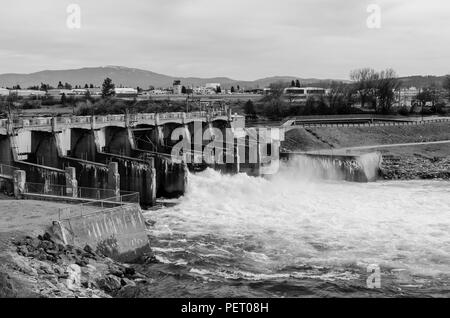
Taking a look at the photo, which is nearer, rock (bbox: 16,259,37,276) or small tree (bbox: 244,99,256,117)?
rock (bbox: 16,259,37,276)

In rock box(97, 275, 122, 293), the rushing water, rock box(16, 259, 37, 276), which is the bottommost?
the rushing water

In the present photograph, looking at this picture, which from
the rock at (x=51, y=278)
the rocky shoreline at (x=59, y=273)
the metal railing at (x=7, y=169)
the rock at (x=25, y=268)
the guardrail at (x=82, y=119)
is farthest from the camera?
the guardrail at (x=82, y=119)

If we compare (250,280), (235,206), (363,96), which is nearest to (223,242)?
(250,280)

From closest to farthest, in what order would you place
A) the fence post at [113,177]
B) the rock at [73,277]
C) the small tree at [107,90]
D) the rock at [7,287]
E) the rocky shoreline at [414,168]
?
the rock at [7,287] < the rock at [73,277] < the fence post at [113,177] < the rocky shoreline at [414,168] < the small tree at [107,90]

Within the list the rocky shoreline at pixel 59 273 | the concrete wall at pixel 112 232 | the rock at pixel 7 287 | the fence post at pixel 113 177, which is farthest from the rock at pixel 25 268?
the fence post at pixel 113 177

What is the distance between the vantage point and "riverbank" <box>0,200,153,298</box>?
20312mm

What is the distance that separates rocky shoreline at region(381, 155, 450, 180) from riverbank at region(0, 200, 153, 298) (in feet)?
144

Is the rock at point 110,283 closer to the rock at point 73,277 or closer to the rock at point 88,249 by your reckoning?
the rock at point 73,277

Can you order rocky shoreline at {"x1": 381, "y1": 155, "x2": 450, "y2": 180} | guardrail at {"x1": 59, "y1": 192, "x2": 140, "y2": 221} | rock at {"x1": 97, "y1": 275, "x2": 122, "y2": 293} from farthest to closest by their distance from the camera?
rocky shoreline at {"x1": 381, "y1": 155, "x2": 450, "y2": 180}, guardrail at {"x1": 59, "y1": 192, "x2": 140, "y2": 221}, rock at {"x1": 97, "y1": 275, "x2": 122, "y2": 293}

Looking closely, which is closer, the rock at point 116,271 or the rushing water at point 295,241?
the rock at point 116,271

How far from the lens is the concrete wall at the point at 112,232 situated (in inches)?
1041

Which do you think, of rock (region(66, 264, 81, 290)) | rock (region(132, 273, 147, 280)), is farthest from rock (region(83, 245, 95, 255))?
rock (region(66, 264, 81, 290))

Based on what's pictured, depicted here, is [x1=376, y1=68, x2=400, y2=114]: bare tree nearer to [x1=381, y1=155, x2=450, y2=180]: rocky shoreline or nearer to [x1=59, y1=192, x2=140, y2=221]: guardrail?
[x1=381, y1=155, x2=450, y2=180]: rocky shoreline
